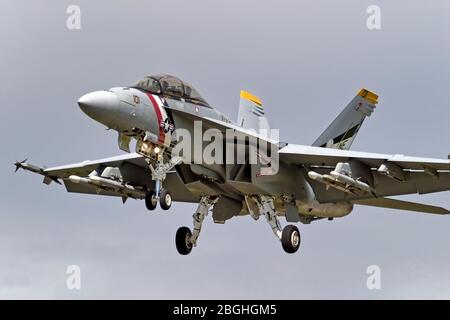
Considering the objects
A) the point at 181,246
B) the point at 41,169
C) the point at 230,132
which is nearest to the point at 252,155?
the point at 230,132

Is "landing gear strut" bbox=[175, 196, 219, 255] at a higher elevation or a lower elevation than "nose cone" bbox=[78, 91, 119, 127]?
lower

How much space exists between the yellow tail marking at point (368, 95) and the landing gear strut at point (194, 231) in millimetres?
6297

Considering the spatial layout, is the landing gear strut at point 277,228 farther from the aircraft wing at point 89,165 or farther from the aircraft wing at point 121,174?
the aircraft wing at point 89,165

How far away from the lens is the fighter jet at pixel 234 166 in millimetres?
30078

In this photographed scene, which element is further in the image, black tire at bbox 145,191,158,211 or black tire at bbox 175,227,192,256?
black tire at bbox 175,227,192,256

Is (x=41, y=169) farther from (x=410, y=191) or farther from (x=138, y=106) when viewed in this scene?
Result: (x=410, y=191)

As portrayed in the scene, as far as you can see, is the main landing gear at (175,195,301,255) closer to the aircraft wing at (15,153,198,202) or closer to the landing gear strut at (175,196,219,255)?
the landing gear strut at (175,196,219,255)

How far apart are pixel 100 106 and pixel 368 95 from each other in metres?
11.3

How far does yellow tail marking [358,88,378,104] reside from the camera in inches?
1448

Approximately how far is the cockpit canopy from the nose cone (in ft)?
5.22

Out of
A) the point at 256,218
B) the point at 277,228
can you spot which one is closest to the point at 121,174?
the point at 256,218

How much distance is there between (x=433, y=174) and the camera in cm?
3144

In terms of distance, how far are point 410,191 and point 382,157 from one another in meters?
2.41

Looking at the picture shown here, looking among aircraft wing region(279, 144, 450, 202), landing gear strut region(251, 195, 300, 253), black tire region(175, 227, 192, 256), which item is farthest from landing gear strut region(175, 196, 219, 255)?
aircraft wing region(279, 144, 450, 202)
